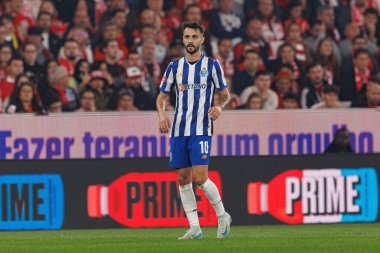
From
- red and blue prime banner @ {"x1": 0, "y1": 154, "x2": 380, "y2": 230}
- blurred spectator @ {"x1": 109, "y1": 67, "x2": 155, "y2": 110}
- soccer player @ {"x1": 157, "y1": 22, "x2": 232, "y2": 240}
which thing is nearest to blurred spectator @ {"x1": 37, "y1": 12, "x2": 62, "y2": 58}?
blurred spectator @ {"x1": 109, "y1": 67, "x2": 155, "y2": 110}

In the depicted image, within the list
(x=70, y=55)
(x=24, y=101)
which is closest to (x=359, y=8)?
(x=70, y=55)

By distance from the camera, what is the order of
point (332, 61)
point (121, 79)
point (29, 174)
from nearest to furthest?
point (29, 174) < point (121, 79) < point (332, 61)

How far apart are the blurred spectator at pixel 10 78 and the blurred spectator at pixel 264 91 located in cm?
333

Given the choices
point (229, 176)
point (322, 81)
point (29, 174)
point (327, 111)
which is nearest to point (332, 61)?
point (322, 81)

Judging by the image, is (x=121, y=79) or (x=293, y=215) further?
(x=121, y=79)

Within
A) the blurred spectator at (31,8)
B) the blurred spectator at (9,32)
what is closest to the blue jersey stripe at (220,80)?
the blurred spectator at (9,32)

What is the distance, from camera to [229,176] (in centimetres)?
1656

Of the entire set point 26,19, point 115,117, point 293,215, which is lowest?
point 293,215

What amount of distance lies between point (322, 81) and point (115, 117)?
4187 millimetres

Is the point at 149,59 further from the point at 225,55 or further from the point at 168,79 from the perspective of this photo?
the point at 168,79

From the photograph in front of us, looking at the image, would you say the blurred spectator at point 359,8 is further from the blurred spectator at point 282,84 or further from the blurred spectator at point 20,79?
the blurred spectator at point 20,79

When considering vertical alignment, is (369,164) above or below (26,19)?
below

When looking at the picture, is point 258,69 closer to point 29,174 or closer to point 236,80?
point 236,80

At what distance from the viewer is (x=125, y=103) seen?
1823 centimetres
